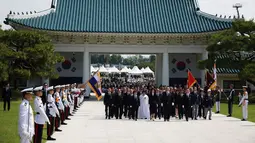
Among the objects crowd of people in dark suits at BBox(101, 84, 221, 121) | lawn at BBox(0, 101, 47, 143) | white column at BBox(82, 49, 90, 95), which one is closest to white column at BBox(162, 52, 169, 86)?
white column at BBox(82, 49, 90, 95)

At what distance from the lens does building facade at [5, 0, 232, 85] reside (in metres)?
34.2

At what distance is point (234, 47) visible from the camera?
30.7 meters

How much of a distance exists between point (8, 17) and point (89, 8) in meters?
8.30

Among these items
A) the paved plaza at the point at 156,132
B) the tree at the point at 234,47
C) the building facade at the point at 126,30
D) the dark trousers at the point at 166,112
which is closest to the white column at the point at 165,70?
the building facade at the point at 126,30

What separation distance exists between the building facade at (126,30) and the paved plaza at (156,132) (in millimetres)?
17073

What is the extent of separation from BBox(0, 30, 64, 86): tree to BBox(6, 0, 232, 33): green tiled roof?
3.02 meters

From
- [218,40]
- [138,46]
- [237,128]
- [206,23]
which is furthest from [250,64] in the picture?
[237,128]

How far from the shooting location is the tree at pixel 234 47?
30516mm

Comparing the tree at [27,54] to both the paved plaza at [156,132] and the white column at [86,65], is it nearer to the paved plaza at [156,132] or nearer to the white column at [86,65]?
the white column at [86,65]

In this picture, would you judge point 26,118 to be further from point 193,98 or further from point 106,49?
point 106,49

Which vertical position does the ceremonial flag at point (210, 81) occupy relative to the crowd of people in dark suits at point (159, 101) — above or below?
above

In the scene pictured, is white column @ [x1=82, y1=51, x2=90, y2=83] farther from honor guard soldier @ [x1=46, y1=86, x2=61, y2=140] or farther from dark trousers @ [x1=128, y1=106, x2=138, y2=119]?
honor guard soldier @ [x1=46, y1=86, x2=61, y2=140]

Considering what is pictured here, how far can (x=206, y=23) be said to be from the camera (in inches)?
1393

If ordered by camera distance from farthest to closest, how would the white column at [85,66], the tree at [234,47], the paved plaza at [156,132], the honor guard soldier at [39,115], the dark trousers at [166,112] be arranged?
the white column at [85,66]
the tree at [234,47]
the dark trousers at [166,112]
the paved plaza at [156,132]
the honor guard soldier at [39,115]
